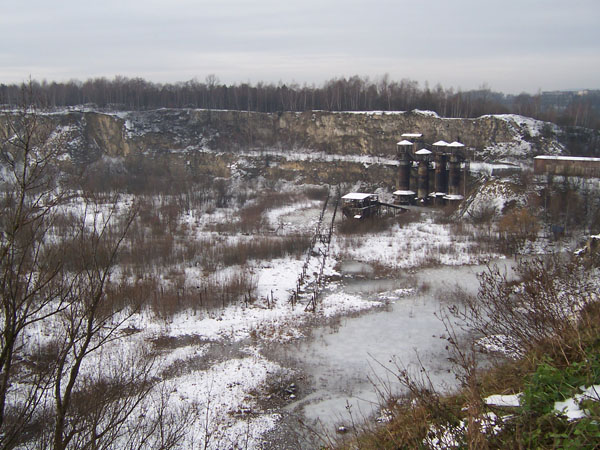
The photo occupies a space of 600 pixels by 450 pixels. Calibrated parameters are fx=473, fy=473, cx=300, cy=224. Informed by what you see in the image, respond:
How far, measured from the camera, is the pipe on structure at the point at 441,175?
33.2m

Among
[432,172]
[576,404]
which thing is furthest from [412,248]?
[576,404]

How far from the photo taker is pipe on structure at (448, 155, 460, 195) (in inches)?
1273

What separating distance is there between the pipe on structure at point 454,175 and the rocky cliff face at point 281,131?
23.2 feet

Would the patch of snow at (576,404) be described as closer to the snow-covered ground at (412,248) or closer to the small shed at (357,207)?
the snow-covered ground at (412,248)

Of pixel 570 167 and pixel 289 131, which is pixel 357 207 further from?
pixel 289 131

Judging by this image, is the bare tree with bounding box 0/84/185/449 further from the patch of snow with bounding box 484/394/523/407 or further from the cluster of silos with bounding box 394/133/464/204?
the cluster of silos with bounding box 394/133/464/204

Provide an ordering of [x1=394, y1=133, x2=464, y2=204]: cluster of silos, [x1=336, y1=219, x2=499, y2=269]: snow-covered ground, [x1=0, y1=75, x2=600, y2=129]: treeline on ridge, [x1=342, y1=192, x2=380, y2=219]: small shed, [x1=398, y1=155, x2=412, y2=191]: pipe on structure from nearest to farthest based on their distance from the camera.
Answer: [x1=336, y1=219, x2=499, y2=269]: snow-covered ground, [x1=342, y1=192, x2=380, y2=219]: small shed, [x1=394, y1=133, x2=464, y2=204]: cluster of silos, [x1=398, y1=155, x2=412, y2=191]: pipe on structure, [x1=0, y1=75, x2=600, y2=129]: treeline on ridge

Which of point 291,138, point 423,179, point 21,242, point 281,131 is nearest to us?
point 21,242

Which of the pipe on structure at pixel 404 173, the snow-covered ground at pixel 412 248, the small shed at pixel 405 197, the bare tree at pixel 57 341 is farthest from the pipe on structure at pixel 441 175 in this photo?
the bare tree at pixel 57 341

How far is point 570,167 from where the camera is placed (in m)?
28.1

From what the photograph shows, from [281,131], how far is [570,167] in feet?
93.8

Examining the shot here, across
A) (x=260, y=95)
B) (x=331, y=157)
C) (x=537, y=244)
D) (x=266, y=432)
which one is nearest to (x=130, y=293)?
(x=266, y=432)

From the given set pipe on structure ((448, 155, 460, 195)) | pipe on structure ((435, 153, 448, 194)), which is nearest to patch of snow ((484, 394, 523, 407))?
pipe on structure ((448, 155, 460, 195))

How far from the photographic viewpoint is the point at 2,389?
3744mm
